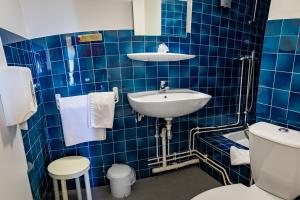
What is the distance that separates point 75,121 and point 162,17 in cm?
126

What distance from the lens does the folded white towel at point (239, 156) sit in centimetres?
170

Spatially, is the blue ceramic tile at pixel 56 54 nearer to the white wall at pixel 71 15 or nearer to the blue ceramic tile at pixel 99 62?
the white wall at pixel 71 15

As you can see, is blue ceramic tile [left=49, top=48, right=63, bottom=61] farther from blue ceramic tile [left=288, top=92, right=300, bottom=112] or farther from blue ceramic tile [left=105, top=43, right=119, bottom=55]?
blue ceramic tile [left=288, top=92, right=300, bottom=112]

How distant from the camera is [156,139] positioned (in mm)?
2123

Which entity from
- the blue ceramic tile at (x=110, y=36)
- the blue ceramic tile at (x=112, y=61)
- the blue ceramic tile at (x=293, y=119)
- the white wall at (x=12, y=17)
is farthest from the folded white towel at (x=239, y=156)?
the white wall at (x=12, y=17)

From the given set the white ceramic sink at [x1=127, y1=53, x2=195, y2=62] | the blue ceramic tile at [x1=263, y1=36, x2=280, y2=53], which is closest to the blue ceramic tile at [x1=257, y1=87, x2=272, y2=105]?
the blue ceramic tile at [x1=263, y1=36, x2=280, y2=53]

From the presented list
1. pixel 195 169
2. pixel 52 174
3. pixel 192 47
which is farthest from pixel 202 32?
pixel 52 174

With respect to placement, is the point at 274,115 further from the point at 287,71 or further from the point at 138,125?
the point at 138,125

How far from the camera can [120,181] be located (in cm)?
182

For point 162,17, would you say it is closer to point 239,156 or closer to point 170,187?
point 239,156

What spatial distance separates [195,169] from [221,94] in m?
0.92

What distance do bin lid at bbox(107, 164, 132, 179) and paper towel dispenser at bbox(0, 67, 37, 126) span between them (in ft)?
3.45

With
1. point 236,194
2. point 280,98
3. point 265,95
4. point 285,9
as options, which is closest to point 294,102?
point 280,98

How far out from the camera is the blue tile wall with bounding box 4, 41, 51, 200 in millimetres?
1367
